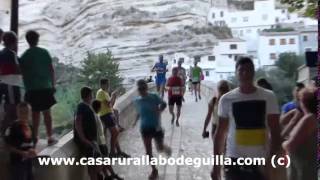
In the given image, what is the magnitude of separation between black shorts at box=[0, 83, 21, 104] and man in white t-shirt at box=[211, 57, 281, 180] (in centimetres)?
172

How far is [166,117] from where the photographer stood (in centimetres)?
664

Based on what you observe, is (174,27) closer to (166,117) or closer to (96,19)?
(96,19)

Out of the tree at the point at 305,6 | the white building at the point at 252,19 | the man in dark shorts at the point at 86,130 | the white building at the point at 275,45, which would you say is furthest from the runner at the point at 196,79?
the man in dark shorts at the point at 86,130

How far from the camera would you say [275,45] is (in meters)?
9.41

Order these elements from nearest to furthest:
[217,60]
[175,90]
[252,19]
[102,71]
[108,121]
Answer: [108,121] → [175,90] → [102,71] → [217,60] → [252,19]

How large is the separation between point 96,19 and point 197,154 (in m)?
16.9

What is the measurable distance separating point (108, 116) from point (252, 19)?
10347 millimetres

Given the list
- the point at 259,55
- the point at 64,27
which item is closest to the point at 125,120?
the point at 259,55

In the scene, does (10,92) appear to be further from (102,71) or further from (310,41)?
(102,71)

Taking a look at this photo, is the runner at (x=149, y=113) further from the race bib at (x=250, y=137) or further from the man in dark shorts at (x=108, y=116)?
the race bib at (x=250, y=137)

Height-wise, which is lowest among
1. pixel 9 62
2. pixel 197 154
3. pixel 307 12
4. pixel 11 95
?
pixel 197 154

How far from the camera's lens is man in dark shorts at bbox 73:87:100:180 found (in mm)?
3635

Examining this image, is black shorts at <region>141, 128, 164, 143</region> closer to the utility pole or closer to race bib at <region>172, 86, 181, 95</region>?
the utility pole

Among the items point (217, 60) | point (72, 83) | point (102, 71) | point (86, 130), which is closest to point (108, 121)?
point (86, 130)
